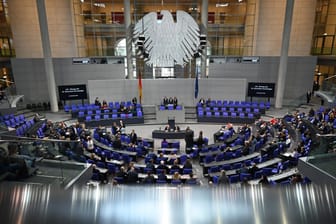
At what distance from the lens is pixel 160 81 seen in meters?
21.2

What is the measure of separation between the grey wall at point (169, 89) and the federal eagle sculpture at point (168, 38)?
1877 mm

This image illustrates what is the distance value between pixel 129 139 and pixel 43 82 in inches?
561

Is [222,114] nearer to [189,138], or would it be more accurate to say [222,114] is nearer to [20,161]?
[189,138]

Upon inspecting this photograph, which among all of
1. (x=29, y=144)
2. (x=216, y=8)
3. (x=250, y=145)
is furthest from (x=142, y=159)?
(x=216, y=8)

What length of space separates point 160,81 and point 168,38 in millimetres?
3775

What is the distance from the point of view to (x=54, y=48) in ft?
75.3

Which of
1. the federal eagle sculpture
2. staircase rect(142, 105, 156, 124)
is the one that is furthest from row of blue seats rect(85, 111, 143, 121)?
the federal eagle sculpture

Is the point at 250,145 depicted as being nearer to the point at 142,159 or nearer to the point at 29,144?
the point at 142,159

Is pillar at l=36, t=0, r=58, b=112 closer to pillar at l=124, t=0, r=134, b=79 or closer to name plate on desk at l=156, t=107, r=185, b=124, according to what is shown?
pillar at l=124, t=0, r=134, b=79

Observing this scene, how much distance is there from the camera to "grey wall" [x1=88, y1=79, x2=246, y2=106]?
2095cm

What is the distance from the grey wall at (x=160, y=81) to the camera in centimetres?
2112

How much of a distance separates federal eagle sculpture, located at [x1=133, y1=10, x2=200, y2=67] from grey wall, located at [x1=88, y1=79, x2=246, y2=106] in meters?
1.88

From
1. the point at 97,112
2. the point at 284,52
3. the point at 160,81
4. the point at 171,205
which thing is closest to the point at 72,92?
the point at 97,112

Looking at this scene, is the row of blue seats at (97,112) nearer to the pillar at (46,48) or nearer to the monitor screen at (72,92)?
the monitor screen at (72,92)
